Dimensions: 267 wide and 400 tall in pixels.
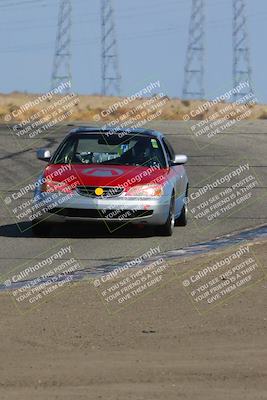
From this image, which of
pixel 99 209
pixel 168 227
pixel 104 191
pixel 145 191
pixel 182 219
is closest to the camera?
pixel 99 209

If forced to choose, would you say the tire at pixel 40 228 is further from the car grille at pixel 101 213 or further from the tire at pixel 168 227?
the tire at pixel 168 227

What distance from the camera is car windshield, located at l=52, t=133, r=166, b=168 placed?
17109 mm

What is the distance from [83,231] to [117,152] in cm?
125

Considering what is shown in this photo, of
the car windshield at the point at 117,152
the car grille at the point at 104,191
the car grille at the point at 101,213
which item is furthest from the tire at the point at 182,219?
the car grille at the point at 104,191

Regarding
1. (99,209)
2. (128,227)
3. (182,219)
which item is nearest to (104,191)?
(99,209)

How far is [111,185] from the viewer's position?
1638 centimetres

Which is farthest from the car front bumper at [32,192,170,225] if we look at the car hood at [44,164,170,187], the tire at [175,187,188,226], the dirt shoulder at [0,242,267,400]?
the dirt shoulder at [0,242,267,400]

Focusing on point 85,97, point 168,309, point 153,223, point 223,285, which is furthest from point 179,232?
point 85,97

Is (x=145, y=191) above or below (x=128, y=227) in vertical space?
above

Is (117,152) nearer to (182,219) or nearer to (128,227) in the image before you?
(128,227)

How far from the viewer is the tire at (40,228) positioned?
53.4ft

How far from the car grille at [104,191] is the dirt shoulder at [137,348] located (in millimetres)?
4670

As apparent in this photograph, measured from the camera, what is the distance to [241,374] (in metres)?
7.68

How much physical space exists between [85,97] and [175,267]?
81982 millimetres
